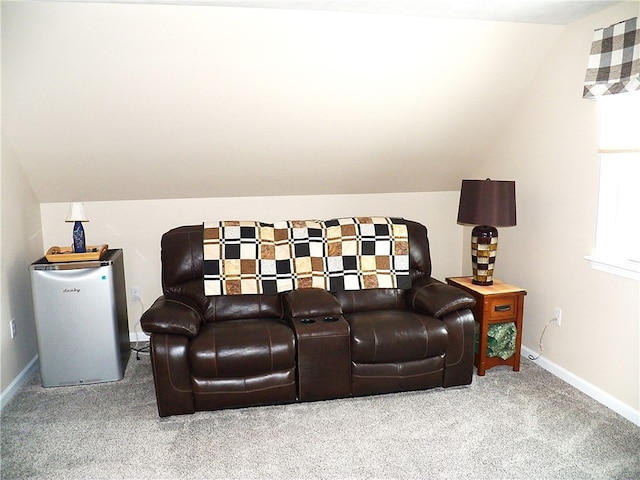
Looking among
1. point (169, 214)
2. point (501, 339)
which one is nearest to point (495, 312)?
point (501, 339)

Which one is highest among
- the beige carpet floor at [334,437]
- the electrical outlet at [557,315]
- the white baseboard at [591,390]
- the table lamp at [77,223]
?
the table lamp at [77,223]

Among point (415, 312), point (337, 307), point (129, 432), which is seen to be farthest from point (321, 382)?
point (129, 432)

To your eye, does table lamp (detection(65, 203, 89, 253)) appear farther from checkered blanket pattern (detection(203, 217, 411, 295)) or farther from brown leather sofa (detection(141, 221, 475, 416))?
checkered blanket pattern (detection(203, 217, 411, 295))

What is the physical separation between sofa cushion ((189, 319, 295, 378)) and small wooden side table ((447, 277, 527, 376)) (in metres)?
1.30

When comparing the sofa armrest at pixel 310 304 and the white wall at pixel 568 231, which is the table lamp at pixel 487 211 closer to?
the white wall at pixel 568 231

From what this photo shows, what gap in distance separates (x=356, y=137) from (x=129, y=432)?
7.82 feet

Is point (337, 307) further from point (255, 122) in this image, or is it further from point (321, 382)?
point (255, 122)

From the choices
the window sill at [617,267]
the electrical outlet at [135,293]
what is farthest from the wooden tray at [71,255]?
the window sill at [617,267]

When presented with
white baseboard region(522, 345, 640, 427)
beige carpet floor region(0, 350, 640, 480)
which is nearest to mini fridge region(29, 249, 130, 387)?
beige carpet floor region(0, 350, 640, 480)

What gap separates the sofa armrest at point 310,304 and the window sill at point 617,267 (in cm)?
156

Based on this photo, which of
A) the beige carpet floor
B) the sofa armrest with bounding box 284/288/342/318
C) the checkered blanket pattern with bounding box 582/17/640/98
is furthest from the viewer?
the sofa armrest with bounding box 284/288/342/318

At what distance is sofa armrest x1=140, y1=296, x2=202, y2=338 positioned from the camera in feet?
9.05

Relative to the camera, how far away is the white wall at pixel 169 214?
384 cm

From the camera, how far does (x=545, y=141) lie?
3.33m
